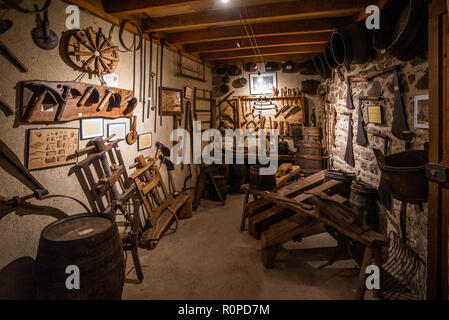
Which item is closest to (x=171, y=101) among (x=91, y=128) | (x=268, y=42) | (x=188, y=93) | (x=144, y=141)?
(x=188, y=93)

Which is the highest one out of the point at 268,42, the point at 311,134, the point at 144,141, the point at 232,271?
the point at 268,42

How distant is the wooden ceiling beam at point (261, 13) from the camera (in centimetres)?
320

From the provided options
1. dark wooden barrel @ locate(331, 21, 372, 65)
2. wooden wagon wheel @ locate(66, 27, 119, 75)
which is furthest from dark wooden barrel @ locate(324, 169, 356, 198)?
wooden wagon wheel @ locate(66, 27, 119, 75)

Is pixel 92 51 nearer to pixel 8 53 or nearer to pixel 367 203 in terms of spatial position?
pixel 8 53

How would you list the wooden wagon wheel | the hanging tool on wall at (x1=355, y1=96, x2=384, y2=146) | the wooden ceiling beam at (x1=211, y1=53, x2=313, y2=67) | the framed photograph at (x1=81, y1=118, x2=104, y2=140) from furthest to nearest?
the wooden ceiling beam at (x1=211, y1=53, x2=313, y2=67)
the hanging tool on wall at (x1=355, y1=96, x2=384, y2=146)
the framed photograph at (x1=81, y1=118, x2=104, y2=140)
the wooden wagon wheel

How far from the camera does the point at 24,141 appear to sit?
2.25m

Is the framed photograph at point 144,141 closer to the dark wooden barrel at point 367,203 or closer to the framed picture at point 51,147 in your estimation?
the framed picture at point 51,147

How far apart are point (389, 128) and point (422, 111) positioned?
0.62 meters

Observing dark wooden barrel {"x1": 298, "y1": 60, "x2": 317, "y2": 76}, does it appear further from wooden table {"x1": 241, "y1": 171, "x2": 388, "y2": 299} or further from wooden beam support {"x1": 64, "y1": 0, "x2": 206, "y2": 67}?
wooden beam support {"x1": 64, "y1": 0, "x2": 206, "y2": 67}

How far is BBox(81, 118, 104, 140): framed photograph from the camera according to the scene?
2830 millimetres

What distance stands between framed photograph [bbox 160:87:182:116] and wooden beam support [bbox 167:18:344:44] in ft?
2.82

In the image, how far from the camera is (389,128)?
286 centimetres

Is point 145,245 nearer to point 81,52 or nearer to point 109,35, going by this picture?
point 81,52

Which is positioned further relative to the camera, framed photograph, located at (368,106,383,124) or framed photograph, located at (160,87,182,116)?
framed photograph, located at (160,87,182,116)
